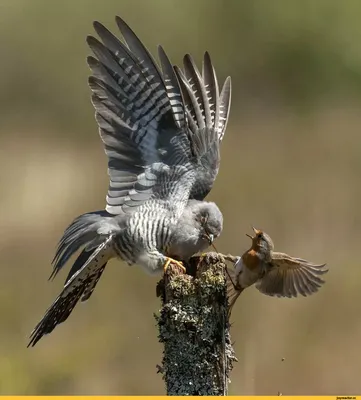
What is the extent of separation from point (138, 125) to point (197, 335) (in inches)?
66.7

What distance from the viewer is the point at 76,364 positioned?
6973mm

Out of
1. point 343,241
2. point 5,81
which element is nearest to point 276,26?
point 5,81

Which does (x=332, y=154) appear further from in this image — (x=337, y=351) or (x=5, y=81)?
(x=5, y=81)

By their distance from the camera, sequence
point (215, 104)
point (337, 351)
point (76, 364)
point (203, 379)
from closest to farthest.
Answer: point (203, 379) < point (215, 104) < point (76, 364) < point (337, 351)

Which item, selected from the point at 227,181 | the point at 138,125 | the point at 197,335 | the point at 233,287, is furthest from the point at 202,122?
the point at 227,181

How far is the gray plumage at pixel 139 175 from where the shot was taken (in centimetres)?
468

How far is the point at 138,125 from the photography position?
4840 millimetres

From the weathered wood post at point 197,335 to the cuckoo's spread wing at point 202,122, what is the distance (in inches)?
59.6

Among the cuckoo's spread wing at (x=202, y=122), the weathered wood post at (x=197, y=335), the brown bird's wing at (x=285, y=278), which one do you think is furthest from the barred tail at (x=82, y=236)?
the weathered wood post at (x=197, y=335)

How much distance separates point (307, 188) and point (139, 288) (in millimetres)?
2459

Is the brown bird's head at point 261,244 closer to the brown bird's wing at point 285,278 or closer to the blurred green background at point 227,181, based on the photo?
the brown bird's wing at point 285,278

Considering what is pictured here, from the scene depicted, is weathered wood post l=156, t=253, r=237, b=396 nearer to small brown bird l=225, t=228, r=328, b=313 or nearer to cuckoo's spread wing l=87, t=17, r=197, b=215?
small brown bird l=225, t=228, r=328, b=313

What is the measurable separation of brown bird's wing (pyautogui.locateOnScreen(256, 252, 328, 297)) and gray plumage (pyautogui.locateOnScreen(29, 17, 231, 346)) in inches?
13.5

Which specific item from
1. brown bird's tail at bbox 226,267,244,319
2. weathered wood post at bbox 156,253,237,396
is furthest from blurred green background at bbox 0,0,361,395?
weathered wood post at bbox 156,253,237,396
